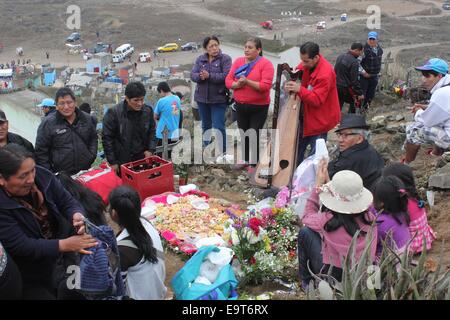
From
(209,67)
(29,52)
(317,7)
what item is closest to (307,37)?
(317,7)

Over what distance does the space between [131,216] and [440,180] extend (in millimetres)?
3692

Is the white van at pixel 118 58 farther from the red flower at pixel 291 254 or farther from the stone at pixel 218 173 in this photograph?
the red flower at pixel 291 254

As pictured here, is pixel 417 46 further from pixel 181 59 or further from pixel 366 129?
pixel 366 129

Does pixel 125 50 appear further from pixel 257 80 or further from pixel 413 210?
pixel 413 210

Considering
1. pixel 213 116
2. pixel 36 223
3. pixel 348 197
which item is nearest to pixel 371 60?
pixel 213 116

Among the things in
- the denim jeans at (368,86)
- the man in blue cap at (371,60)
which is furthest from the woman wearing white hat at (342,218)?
the denim jeans at (368,86)

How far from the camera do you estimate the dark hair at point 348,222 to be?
3783 millimetres

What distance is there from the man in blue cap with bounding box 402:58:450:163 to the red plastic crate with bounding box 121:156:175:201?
3.03 meters

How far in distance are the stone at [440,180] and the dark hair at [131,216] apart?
11.5ft

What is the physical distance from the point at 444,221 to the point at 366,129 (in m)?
1.27

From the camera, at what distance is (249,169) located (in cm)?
716

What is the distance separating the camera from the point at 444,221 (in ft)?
17.0

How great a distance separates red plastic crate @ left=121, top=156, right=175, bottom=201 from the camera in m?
6.07
